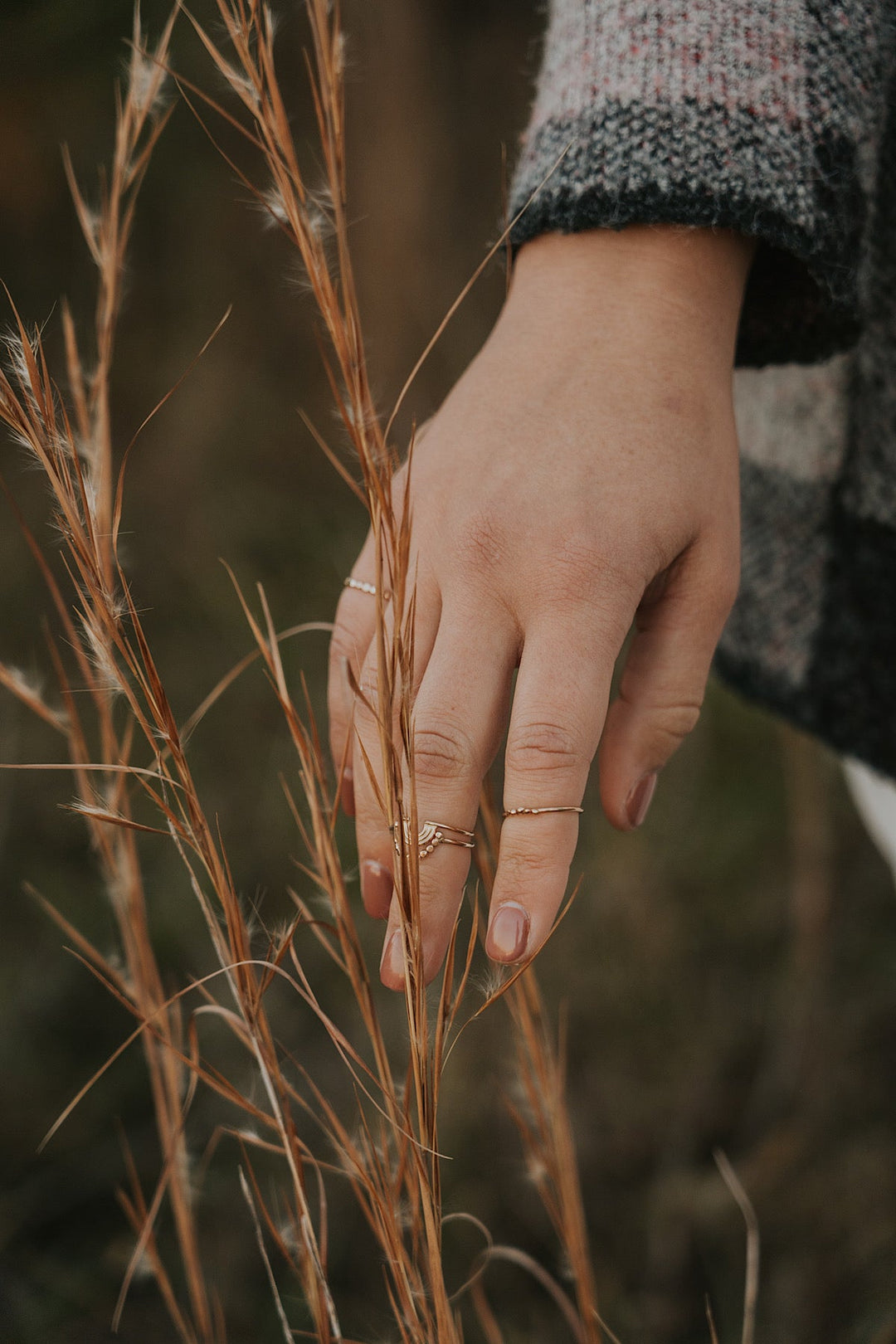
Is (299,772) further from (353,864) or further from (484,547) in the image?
(353,864)

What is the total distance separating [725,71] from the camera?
1.76 feet

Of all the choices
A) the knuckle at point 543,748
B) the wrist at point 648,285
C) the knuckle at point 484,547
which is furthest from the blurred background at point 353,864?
the knuckle at point 543,748

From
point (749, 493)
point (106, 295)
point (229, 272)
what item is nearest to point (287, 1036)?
point (749, 493)

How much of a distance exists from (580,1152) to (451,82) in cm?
268

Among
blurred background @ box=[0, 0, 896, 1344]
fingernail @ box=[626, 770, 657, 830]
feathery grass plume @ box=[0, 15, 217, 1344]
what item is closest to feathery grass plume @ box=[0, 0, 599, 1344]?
feathery grass plume @ box=[0, 15, 217, 1344]

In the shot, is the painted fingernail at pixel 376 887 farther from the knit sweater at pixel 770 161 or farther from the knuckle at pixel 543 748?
the knit sweater at pixel 770 161

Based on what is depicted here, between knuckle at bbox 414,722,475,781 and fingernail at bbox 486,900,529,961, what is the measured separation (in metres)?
0.08

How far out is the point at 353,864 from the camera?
174 cm

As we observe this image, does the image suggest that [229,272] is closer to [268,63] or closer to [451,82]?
[451,82]

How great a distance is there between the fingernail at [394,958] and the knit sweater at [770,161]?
0.40 m

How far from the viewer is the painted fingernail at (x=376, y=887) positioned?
53 cm

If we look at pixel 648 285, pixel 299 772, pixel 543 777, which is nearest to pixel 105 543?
pixel 299 772

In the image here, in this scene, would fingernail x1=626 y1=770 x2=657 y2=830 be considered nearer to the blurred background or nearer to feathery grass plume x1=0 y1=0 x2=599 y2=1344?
feathery grass plume x1=0 y1=0 x2=599 y2=1344

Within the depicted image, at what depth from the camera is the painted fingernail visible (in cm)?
53
